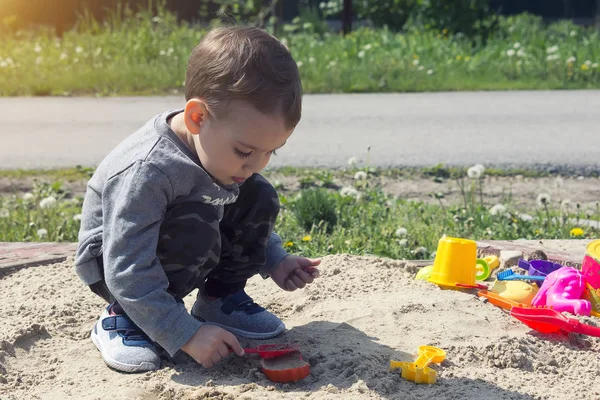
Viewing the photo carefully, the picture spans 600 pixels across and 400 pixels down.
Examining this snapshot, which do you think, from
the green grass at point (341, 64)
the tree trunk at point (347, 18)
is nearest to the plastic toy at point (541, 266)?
the green grass at point (341, 64)

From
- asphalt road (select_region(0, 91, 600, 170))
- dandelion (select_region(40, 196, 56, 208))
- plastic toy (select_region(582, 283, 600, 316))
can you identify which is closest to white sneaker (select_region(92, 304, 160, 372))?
plastic toy (select_region(582, 283, 600, 316))

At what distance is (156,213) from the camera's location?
6.77ft

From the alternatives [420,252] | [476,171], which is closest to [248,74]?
[420,252]

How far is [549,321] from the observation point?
238 centimetres

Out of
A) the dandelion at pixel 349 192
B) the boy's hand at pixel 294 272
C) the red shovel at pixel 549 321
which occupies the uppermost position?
the boy's hand at pixel 294 272

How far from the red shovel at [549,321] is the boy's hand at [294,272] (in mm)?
613

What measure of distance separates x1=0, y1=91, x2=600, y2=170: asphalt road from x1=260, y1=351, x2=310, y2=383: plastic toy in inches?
113

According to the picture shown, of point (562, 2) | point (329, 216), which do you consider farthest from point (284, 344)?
point (562, 2)

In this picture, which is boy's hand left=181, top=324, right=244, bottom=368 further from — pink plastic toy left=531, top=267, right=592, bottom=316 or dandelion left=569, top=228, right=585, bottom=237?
dandelion left=569, top=228, right=585, bottom=237

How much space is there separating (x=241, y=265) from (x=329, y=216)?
1.27 metres

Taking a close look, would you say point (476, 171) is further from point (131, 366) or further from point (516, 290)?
point (131, 366)

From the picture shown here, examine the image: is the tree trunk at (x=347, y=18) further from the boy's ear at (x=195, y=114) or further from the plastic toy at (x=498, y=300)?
the boy's ear at (x=195, y=114)

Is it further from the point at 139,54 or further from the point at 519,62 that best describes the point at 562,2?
the point at 139,54

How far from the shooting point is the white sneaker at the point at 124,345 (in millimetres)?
2178
